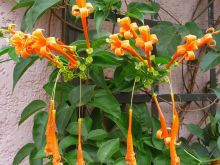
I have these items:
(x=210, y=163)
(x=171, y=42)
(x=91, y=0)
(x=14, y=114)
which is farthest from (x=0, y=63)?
(x=210, y=163)

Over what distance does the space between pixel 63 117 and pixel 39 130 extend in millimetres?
61

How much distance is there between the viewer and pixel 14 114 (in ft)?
2.92

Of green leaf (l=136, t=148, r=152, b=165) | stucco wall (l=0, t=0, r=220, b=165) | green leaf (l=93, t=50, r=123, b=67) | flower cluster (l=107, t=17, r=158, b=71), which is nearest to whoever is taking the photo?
flower cluster (l=107, t=17, r=158, b=71)

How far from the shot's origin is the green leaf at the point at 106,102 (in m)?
0.72

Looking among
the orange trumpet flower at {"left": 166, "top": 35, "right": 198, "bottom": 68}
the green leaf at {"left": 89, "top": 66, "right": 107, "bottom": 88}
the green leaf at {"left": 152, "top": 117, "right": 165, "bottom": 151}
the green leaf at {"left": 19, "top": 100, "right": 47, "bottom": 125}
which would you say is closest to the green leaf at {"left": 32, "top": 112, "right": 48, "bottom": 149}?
the green leaf at {"left": 19, "top": 100, "right": 47, "bottom": 125}

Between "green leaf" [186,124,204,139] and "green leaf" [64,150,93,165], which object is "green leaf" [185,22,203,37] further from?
"green leaf" [64,150,93,165]

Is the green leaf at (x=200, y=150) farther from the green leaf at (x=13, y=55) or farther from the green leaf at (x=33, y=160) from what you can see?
the green leaf at (x=13, y=55)

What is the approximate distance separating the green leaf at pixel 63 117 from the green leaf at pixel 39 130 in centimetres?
4

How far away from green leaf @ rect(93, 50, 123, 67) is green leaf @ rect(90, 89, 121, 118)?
0.24 feet

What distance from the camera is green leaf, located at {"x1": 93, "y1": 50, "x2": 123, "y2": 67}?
66 centimetres

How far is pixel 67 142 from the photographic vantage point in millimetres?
726

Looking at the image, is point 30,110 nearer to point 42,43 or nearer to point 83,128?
point 83,128

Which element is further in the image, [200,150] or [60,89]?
[200,150]

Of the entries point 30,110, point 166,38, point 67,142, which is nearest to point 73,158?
point 67,142
